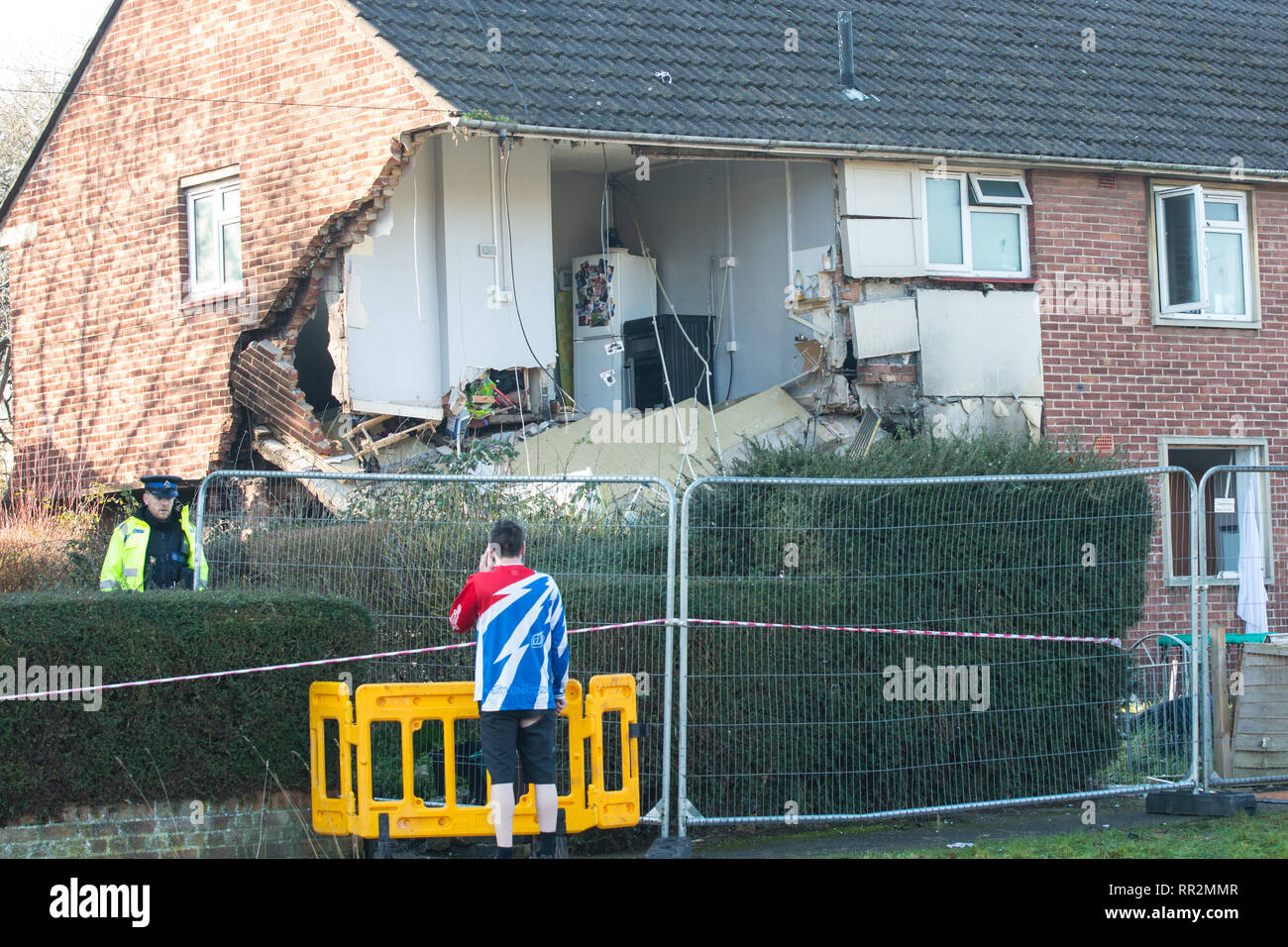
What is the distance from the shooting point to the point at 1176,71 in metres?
17.6

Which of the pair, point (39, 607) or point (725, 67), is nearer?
point (39, 607)

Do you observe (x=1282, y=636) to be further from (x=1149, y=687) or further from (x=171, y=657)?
(x=171, y=657)

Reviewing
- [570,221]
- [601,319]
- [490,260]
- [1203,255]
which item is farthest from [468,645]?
[1203,255]

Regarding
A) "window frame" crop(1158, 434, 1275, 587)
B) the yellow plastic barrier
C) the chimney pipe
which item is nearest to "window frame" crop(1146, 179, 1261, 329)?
"window frame" crop(1158, 434, 1275, 587)

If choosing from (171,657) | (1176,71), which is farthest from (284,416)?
(1176,71)

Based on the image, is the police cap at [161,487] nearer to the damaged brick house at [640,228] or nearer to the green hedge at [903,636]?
the green hedge at [903,636]

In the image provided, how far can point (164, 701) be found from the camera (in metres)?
7.80

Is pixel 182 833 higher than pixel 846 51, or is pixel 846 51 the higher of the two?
pixel 846 51

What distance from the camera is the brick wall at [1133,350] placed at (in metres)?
15.8

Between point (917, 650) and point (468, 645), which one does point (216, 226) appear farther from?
point (917, 650)

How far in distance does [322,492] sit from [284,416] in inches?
52.5

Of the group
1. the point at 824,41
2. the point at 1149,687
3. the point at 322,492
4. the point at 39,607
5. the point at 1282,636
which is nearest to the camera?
the point at 39,607

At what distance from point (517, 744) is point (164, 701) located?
1837mm

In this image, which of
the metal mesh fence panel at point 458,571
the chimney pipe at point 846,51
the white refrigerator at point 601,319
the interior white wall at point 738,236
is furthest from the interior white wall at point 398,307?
the metal mesh fence panel at point 458,571
